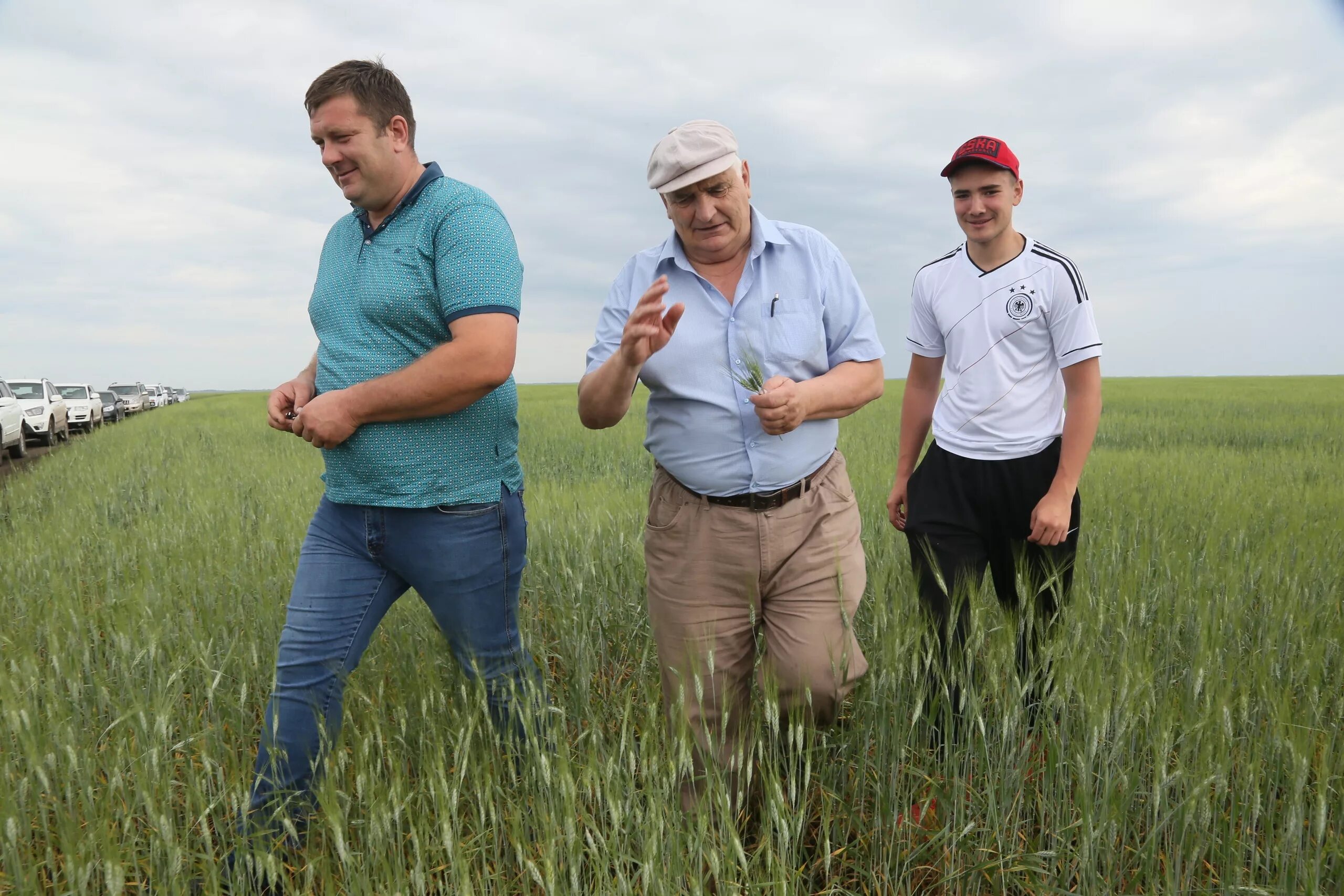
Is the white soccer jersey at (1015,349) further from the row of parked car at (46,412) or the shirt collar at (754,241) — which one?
the row of parked car at (46,412)

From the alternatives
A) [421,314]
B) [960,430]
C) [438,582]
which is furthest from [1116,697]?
[421,314]

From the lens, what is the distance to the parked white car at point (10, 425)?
1465cm

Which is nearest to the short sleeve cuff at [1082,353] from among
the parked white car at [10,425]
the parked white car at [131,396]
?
the parked white car at [10,425]

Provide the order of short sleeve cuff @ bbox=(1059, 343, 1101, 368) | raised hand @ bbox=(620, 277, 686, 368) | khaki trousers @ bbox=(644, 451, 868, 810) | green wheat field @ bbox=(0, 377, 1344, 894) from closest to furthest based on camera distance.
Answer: green wheat field @ bbox=(0, 377, 1344, 894) < raised hand @ bbox=(620, 277, 686, 368) < khaki trousers @ bbox=(644, 451, 868, 810) < short sleeve cuff @ bbox=(1059, 343, 1101, 368)

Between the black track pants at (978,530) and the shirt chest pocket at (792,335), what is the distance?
2.22 ft

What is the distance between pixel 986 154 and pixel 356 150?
69.6 inches

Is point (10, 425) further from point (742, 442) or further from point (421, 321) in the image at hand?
point (742, 442)

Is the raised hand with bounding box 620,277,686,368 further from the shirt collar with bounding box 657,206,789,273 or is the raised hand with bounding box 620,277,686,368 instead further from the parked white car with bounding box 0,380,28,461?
the parked white car with bounding box 0,380,28,461

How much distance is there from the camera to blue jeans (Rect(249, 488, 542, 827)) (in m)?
2.16

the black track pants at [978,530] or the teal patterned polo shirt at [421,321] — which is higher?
the teal patterned polo shirt at [421,321]

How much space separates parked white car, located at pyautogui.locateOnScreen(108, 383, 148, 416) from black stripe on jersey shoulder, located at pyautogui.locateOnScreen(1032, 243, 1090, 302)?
4047 cm

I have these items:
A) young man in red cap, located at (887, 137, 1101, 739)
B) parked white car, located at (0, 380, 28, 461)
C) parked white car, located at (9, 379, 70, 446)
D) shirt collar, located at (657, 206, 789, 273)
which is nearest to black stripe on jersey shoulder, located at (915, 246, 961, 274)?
young man in red cap, located at (887, 137, 1101, 739)

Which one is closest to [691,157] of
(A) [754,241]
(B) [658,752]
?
(A) [754,241]

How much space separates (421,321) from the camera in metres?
2.20
